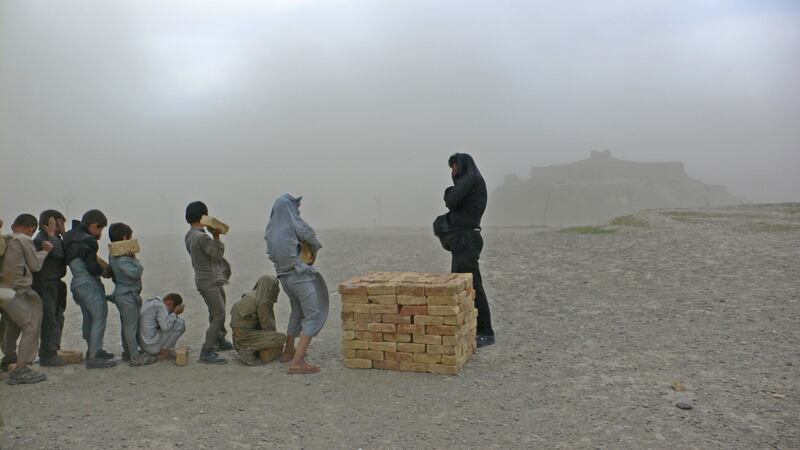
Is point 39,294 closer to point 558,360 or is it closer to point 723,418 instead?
point 558,360

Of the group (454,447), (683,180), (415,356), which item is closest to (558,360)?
(415,356)

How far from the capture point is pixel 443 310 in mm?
6395

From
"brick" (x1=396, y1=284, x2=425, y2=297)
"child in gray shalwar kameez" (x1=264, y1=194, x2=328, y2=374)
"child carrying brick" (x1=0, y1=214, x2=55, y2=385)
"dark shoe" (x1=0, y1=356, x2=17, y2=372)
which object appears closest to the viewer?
"child carrying brick" (x1=0, y1=214, x2=55, y2=385)

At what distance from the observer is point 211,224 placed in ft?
23.1

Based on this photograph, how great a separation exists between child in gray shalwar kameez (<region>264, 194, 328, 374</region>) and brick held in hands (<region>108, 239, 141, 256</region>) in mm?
1874

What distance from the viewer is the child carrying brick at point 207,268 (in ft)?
23.3

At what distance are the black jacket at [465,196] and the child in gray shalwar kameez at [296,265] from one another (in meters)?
2.00

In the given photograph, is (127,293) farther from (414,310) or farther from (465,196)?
(465,196)

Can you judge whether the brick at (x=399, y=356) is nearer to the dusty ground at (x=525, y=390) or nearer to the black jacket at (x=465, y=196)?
the dusty ground at (x=525, y=390)

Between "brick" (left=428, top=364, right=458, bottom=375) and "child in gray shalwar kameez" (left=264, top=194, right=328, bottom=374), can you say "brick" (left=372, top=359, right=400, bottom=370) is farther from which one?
"child in gray shalwar kameez" (left=264, top=194, right=328, bottom=374)

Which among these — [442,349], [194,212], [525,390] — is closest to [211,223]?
[194,212]

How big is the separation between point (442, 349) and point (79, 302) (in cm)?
483

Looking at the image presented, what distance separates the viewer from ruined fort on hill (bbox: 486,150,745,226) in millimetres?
97250

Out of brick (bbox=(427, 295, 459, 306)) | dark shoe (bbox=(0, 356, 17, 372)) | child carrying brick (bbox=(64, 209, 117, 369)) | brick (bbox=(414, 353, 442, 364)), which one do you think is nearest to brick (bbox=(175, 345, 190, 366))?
child carrying brick (bbox=(64, 209, 117, 369))
